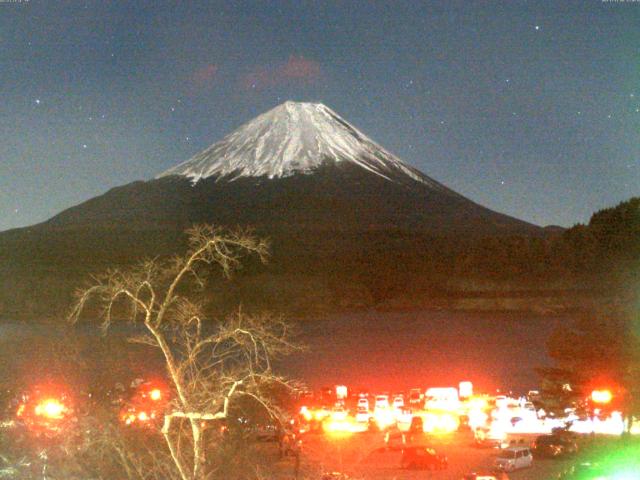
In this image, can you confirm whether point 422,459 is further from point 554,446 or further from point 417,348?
point 417,348

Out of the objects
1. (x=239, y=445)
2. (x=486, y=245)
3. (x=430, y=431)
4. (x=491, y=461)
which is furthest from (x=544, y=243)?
(x=239, y=445)

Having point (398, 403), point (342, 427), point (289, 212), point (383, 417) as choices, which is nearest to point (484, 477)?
point (342, 427)

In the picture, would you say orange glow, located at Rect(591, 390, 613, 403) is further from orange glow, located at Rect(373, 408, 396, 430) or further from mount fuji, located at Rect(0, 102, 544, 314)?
mount fuji, located at Rect(0, 102, 544, 314)

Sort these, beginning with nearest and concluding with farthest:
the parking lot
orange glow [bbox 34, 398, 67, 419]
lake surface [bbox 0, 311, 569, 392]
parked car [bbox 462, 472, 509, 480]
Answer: parked car [bbox 462, 472, 509, 480]
orange glow [bbox 34, 398, 67, 419]
the parking lot
lake surface [bbox 0, 311, 569, 392]

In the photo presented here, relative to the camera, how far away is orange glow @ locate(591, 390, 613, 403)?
1667cm

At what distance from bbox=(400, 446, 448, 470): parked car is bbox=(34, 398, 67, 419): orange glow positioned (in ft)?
22.3

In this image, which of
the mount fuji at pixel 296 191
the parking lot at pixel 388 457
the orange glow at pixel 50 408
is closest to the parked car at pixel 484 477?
the parking lot at pixel 388 457

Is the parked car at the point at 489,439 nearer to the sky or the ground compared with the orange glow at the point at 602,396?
nearer to the ground

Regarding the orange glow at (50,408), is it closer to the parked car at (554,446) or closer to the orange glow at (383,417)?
the orange glow at (383,417)

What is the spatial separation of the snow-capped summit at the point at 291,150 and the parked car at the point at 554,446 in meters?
71.1

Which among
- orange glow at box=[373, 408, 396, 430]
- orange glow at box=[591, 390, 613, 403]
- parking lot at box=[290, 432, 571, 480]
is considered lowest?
parking lot at box=[290, 432, 571, 480]

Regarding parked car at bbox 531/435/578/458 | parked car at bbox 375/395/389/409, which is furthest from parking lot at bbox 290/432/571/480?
parked car at bbox 375/395/389/409

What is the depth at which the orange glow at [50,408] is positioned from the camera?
15.8 meters

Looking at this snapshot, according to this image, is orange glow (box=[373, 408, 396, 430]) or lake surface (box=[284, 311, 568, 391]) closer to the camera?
orange glow (box=[373, 408, 396, 430])
